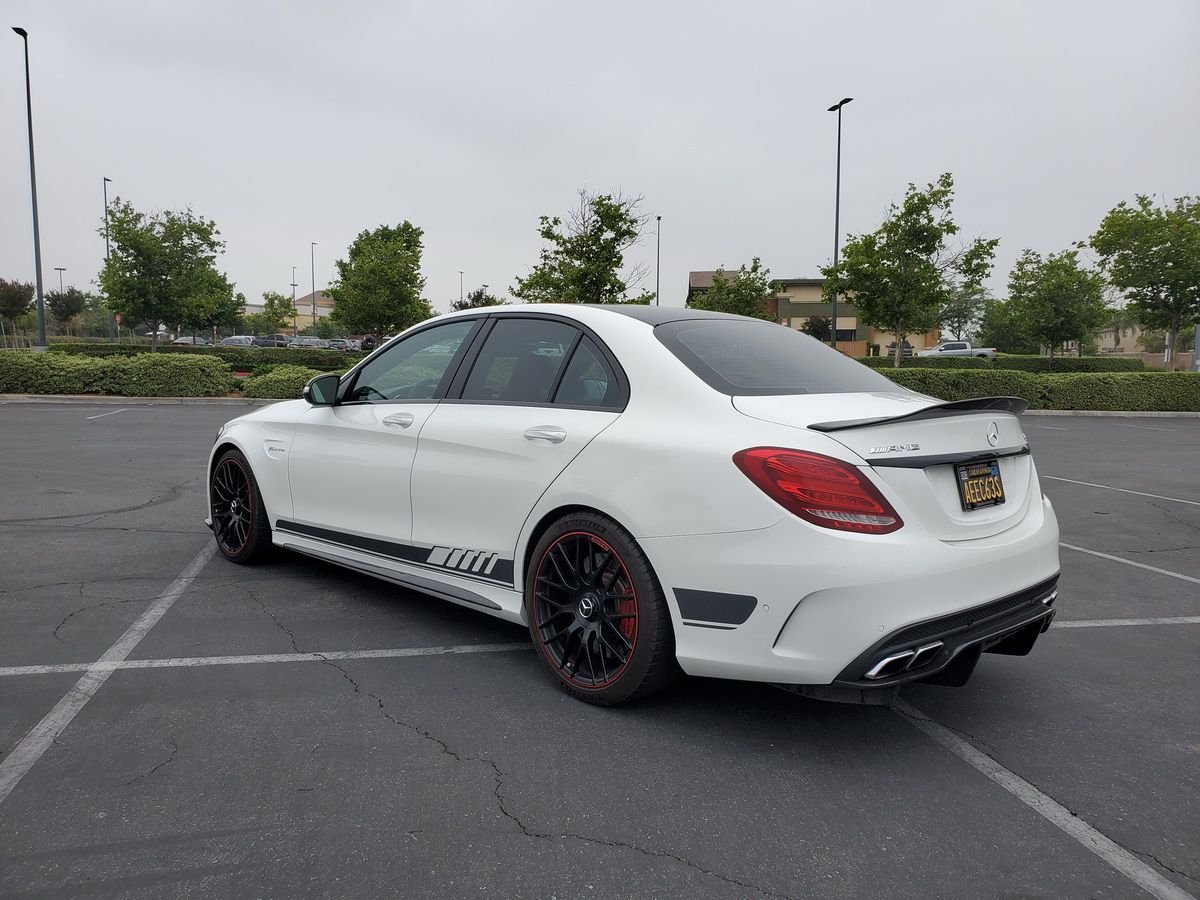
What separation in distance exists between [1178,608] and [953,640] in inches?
116

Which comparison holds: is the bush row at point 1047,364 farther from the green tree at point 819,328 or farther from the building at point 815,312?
the building at point 815,312

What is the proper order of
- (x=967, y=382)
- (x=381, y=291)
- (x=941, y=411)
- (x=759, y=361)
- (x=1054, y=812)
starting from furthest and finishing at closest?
(x=381, y=291)
(x=967, y=382)
(x=759, y=361)
(x=941, y=411)
(x=1054, y=812)

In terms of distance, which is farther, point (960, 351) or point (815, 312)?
point (815, 312)

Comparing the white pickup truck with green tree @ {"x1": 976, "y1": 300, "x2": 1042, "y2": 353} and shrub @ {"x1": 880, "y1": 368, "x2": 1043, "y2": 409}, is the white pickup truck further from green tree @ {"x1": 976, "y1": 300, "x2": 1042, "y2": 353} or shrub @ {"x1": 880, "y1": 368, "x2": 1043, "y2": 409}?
shrub @ {"x1": 880, "y1": 368, "x2": 1043, "y2": 409}

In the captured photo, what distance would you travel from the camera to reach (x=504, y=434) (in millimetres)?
3588

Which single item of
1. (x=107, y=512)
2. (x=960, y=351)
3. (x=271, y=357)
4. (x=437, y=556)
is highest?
(x=960, y=351)

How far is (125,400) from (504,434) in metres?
20.4

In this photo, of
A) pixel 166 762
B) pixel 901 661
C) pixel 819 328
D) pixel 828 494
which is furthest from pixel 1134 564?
pixel 819 328

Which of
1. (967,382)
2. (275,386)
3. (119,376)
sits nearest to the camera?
(119,376)

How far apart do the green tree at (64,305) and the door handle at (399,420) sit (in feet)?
254

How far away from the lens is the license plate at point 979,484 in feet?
9.49

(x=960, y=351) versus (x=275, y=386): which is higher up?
(x=960, y=351)

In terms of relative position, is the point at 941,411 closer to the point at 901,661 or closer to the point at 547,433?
the point at 901,661

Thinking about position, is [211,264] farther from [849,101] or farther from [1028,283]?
[1028,283]
